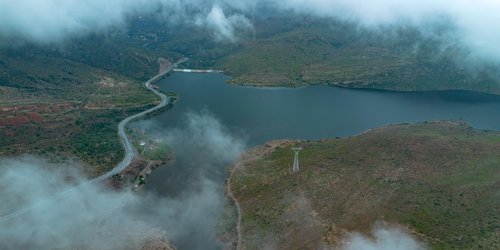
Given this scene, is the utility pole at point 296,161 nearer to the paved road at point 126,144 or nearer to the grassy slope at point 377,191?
the grassy slope at point 377,191

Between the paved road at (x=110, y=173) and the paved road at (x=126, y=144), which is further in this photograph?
the paved road at (x=126, y=144)

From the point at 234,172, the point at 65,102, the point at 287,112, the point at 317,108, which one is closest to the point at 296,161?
the point at 234,172

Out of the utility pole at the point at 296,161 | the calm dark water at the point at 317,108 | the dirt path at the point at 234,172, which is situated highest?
the calm dark water at the point at 317,108

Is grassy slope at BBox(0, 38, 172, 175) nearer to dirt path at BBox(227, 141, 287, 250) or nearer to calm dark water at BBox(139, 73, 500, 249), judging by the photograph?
calm dark water at BBox(139, 73, 500, 249)

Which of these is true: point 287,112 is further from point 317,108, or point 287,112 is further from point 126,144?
point 126,144

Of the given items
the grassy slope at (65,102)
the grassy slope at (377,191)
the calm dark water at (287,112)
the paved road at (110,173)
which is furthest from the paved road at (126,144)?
the grassy slope at (377,191)

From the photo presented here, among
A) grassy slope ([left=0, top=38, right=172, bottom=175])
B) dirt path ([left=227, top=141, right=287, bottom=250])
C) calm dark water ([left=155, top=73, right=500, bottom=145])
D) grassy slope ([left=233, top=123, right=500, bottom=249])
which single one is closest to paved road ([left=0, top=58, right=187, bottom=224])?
grassy slope ([left=0, top=38, right=172, bottom=175])
